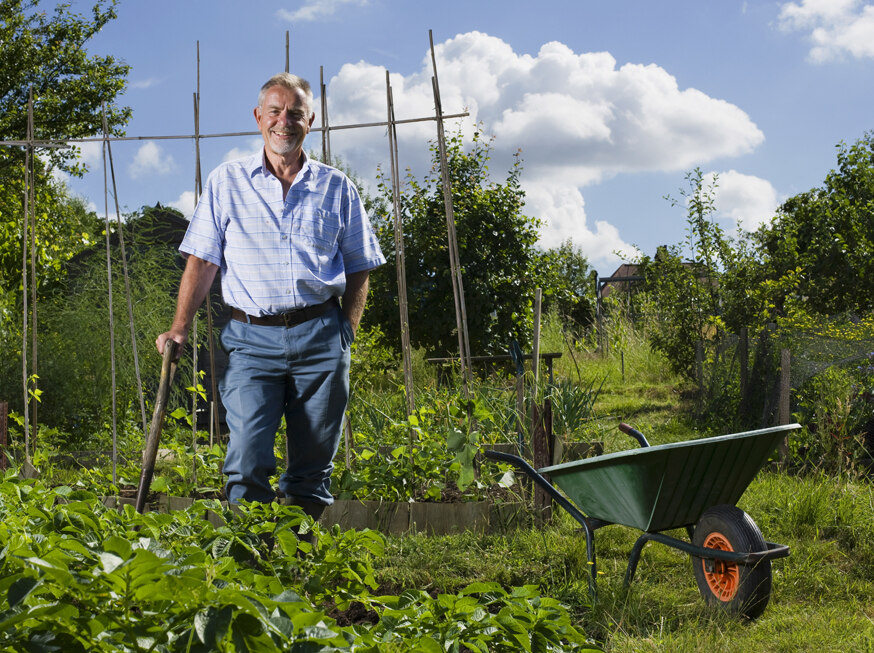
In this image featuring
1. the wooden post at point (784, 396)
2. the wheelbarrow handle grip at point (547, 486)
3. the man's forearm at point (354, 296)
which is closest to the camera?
the wheelbarrow handle grip at point (547, 486)

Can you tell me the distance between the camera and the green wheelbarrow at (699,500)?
216 cm

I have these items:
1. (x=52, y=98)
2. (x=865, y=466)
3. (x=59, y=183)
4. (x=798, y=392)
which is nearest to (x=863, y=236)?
(x=798, y=392)

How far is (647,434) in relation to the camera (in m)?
5.69

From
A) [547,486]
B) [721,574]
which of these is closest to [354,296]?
[547,486]

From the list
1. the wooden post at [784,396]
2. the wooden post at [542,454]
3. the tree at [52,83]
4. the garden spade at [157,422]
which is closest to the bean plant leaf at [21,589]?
the garden spade at [157,422]

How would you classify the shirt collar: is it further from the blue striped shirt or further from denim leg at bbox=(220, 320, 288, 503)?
denim leg at bbox=(220, 320, 288, 503)

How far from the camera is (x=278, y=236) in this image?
2598 millimetres

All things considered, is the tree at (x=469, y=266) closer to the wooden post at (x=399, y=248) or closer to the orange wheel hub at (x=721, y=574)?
the wooden post at (x=399, y=248)

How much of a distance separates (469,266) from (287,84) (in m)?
4.47

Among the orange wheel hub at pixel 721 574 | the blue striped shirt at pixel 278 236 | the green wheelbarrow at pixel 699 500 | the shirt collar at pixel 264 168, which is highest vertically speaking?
the shirt collar at pixel 264 168

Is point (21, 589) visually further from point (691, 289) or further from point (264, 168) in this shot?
point (691, 289)

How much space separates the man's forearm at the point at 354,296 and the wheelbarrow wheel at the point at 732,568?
4.21 feet

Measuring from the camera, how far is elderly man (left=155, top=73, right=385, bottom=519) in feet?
8.30

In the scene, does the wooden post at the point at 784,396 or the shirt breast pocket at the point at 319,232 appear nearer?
the shirt breast pocket at the point at 319,232
